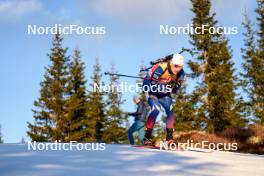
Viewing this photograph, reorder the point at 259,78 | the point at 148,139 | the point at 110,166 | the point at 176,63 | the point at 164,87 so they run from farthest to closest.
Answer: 1. the point at 259,78
2. the point at 148,139
3. the point at 164,87
4. the point at 176,63
5. the point at 110,166

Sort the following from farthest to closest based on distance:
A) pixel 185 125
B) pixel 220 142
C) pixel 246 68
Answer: pixel 246 68 < pixel 185 125 < pixel 220 142

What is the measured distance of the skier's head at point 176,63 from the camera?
8.23m

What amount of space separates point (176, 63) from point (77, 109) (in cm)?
2378

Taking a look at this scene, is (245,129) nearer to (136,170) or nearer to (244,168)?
(244,168)

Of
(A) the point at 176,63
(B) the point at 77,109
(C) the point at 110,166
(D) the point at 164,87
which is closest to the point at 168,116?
(D) the point at 164,87

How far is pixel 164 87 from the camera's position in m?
8.34

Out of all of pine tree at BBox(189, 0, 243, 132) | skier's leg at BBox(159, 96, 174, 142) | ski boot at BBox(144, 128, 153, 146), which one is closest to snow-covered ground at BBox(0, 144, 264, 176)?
skier's leg at BBox(159, 96, 174, 142)

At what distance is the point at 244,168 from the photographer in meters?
4.80

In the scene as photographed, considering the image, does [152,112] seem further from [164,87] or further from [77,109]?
[77,109]

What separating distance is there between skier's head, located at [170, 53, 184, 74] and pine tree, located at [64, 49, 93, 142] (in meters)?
→ 22.2

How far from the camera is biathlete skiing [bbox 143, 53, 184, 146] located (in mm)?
8273

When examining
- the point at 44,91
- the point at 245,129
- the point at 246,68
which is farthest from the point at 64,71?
the point at 245,129

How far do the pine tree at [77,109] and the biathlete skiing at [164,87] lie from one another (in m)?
21.9

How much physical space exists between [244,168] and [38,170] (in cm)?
255
